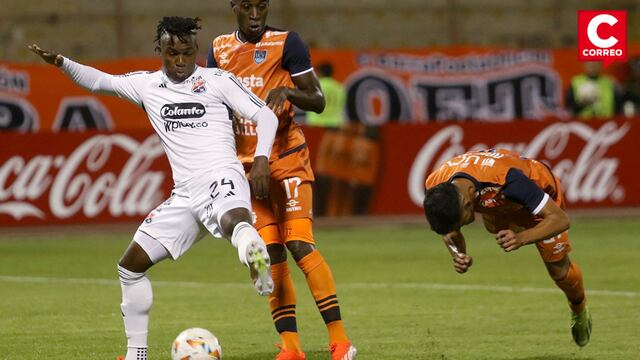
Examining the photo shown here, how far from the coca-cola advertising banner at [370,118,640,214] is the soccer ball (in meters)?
11.0

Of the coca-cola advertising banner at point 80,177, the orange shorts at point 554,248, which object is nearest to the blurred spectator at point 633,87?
the coca-cola advertising banner at point 80,177

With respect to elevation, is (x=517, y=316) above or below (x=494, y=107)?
above

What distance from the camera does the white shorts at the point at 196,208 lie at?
7715mm

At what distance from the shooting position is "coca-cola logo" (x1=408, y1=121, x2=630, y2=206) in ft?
61.1

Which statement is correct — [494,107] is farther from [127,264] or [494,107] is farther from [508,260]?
[127,264]

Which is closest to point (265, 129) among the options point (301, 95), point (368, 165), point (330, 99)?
point (301, 95)

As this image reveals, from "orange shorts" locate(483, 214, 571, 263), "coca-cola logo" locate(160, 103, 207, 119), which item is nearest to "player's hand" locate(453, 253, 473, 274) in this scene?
"orange shorts" locate(483, 214, 571, 263)

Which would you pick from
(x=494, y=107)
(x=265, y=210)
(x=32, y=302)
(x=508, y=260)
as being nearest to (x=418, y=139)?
(x=508, y=260)

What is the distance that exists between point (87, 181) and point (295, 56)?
32.3 ft

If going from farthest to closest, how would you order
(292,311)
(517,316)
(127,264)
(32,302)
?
(32,302) → (517,316) → (292,311) → (127,264)

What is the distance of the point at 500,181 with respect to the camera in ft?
26.4

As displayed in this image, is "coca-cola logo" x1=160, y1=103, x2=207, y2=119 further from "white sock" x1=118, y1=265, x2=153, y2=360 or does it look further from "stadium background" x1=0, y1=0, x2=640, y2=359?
"stadium background" x1=0, y1=0, x2=640, y2=359

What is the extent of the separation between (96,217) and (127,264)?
10.4 meters

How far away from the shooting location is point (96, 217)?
1802cm
